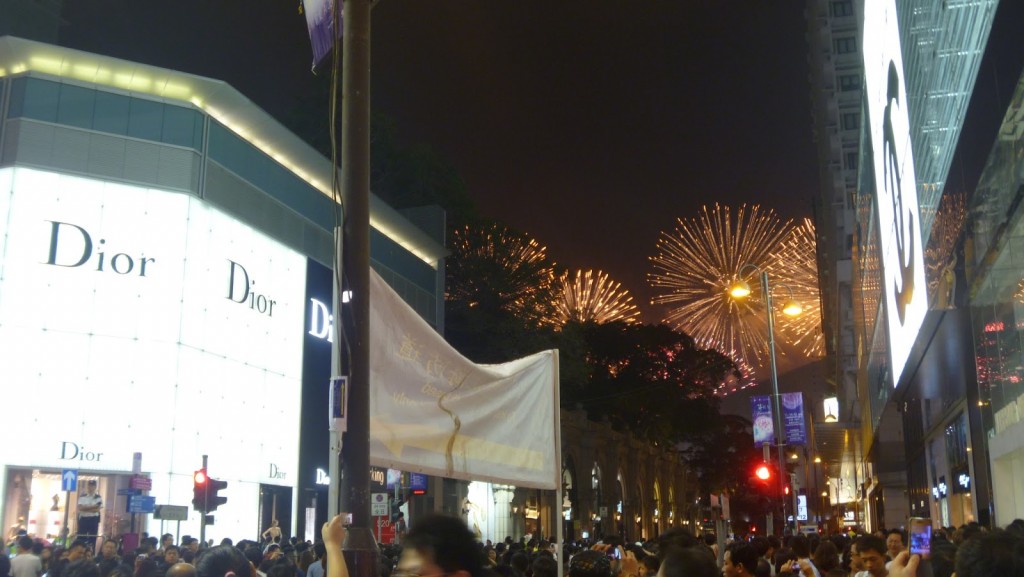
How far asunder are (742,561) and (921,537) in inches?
70.1

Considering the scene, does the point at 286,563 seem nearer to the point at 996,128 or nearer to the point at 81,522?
the point at 996,128

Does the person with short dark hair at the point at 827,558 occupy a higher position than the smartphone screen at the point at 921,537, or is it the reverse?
the smartphone screen at the point at 921,537

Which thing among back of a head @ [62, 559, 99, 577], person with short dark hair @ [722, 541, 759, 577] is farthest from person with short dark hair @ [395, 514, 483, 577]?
back of a head @ [62, 559, 99, 577]

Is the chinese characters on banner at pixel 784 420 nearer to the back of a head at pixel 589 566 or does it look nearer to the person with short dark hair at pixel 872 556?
the person with short dark hair at pixel 872 556

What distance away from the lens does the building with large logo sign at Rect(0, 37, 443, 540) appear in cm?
2867

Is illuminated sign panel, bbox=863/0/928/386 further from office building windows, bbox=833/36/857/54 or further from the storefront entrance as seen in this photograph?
office building windows, bbox=833/36/857/54

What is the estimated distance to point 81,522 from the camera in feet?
81.1

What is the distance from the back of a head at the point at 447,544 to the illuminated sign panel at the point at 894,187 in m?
14.7

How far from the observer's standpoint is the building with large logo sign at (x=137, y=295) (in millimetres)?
28672

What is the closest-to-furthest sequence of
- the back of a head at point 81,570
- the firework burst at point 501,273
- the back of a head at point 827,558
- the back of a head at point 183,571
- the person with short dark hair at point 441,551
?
the person with short dark hair at point 441,551 < the back of a head at point 183,571 < the back of a head at point 81,570 < the back of a head at point 827,558 < the firework burst at point 501,273

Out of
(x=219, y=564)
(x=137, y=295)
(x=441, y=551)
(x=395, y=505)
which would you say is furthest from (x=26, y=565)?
(x=395, y=505)

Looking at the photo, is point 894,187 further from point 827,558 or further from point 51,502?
point 51,502

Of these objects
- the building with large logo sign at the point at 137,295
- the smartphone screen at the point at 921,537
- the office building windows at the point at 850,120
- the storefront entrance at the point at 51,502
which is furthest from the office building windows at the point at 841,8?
the smartphone screen at the point at 921,537

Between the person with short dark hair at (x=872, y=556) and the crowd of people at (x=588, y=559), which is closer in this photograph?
the crowd of people at (x=588, y=559)
